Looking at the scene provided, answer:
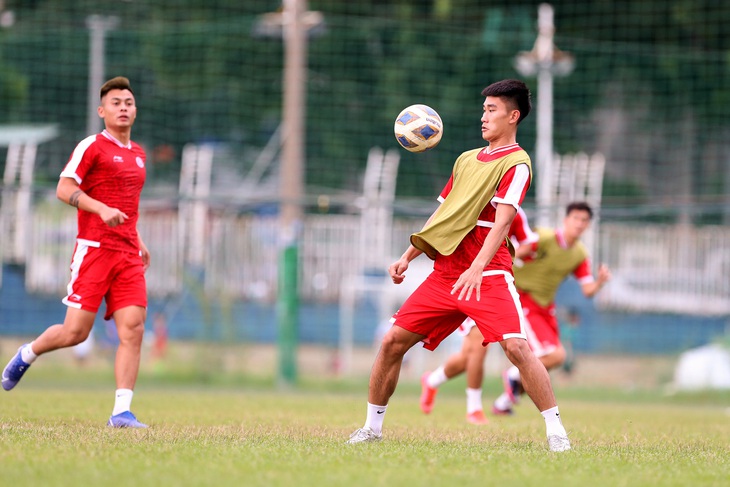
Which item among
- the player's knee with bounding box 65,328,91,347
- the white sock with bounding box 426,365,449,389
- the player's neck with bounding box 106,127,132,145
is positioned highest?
the player's neck with bounding box 106,127,132,145

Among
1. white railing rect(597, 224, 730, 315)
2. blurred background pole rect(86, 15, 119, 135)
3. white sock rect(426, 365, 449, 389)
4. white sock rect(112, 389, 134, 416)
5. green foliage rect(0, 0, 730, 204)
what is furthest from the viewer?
green foliage rect(0, 0, 730, 204)

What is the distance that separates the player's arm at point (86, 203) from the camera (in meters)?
7.26

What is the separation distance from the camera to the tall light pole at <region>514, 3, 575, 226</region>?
74.4 ft

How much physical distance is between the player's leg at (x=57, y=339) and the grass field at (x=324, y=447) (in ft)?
1.06

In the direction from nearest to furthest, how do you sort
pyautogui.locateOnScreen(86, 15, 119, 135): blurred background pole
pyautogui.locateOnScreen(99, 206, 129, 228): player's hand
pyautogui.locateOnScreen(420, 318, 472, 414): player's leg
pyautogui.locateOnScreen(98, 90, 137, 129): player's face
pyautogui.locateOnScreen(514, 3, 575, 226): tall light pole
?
pyautogui.locateOnScreen(99, 206, 129, 228): player's hand, pyautogui.locateOnScreen(98, 90, 137, 129): player's face, pyautogui.locateOnScreen(420, 318, 472, 414): player's leg, pyautogui.locateOnScreen(514, 3, 575, 226): tall light pole, pyautogui.locateOnScreen(86, 15, 119, 135): blurred background pole

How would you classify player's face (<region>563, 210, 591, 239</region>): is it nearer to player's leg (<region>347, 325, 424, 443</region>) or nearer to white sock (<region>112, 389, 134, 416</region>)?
player's leg (<region>347, 325, 424, 443</region>)

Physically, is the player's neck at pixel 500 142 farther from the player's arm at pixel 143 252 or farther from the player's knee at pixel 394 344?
the player's arm at pixel 143 252

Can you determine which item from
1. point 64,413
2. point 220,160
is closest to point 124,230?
point 64,413

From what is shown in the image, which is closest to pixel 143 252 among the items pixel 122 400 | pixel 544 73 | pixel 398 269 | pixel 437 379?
pixel 122 400

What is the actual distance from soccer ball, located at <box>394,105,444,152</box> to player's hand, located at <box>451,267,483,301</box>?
917mm

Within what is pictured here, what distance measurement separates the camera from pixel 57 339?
26.0 ft

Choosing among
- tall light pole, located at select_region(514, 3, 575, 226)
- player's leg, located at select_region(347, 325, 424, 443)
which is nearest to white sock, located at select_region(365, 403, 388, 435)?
player's leg, located at select_region(347, 325, 424, 443)

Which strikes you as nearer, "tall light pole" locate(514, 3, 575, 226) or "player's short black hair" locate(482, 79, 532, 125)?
"player's short black hair" locate(482, 79, 532, 125)

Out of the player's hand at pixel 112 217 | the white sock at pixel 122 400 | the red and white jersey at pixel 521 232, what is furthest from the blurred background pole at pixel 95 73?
the player's hand at pixel 112 217
